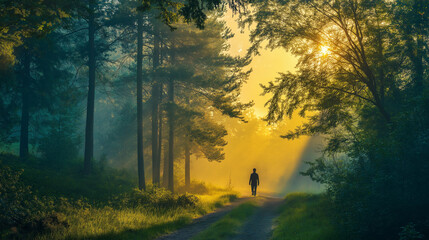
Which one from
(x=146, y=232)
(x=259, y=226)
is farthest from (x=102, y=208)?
(x=259, y=226)

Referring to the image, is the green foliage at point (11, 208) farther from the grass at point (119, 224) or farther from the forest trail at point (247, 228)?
the forest trail at point (247, 228)

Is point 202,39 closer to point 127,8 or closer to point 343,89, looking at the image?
point 127,8

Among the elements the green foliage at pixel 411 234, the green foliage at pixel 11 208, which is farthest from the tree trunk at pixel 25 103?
the green foliage at pixel 411 234

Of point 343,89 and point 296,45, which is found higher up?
point 296,45

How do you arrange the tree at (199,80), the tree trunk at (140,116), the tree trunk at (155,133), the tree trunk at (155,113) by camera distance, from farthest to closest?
the tree trunk at (155,133) → the tree trunk at (155,113) → the tree at (199,80) → the tree trunk at (140,116)

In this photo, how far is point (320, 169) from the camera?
55.3ft

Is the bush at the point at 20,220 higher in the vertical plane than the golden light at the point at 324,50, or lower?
lower

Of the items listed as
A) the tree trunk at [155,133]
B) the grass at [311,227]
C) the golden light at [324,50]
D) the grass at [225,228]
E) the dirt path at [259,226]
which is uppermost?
the golden light at [324,50]

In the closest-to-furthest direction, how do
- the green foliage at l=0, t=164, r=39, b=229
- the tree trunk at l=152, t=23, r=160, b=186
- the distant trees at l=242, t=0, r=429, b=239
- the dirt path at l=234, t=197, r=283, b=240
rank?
the green foliage at l=0, t=164, r=39, b=229 → the dirt path at l=234, t=197, r=283, b=240 → the distant trees at l=242, t=0, r=429, b=239 → the tree trunk at l=152, t=23, r=160, b=186

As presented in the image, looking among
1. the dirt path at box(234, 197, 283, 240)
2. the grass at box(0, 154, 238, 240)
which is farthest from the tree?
the dirt path at box(234, 197, 283, 240)

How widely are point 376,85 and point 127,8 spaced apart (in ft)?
54.0

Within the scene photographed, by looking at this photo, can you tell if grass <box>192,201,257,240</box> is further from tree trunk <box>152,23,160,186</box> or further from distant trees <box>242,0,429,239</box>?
tree trunk <box>152,23,160,186</box>

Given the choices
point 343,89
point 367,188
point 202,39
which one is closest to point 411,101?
point 367,188

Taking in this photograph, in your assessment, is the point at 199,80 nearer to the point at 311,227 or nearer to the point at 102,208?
the point at 102,208
